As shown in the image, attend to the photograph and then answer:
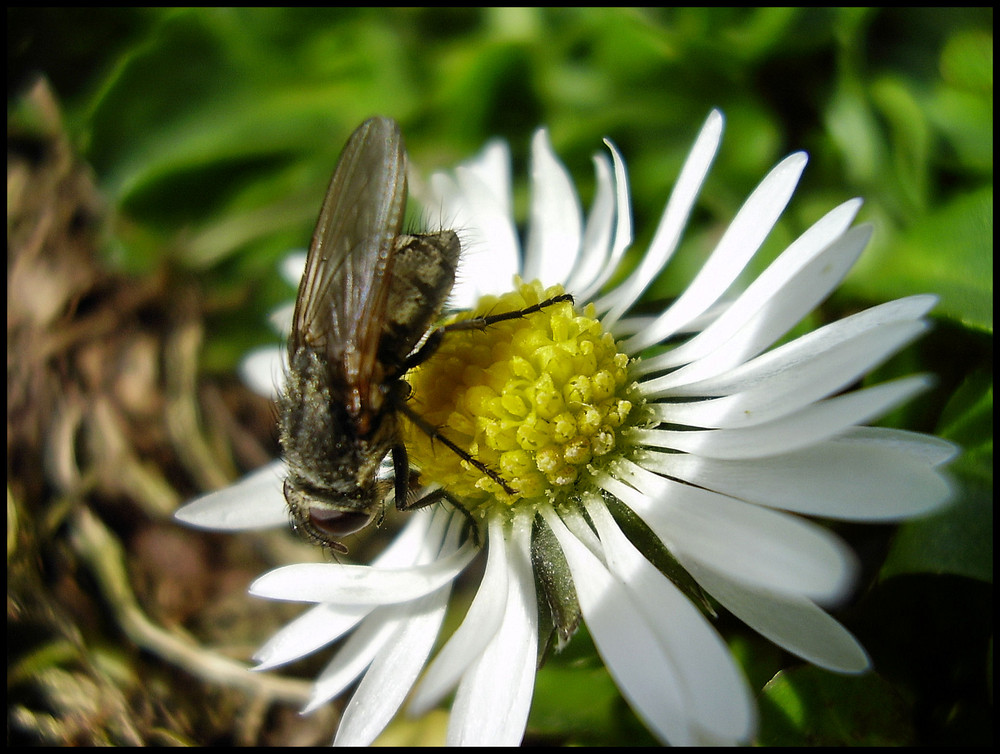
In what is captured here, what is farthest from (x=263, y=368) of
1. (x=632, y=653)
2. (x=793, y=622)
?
(x=793, y=622)

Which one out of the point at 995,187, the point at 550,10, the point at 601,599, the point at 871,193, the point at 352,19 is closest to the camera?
the point at 601,599

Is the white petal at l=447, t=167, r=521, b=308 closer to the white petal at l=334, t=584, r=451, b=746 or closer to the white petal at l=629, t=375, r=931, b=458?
the white petal at l=629, t=375, r=931, b=458

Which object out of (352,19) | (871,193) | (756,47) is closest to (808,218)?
(871,193)

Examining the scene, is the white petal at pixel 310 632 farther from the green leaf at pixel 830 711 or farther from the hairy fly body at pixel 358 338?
the green leaf at pixel 830 711

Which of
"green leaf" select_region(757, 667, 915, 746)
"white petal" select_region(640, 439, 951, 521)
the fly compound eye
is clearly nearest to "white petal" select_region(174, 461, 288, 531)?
the fly compound eye

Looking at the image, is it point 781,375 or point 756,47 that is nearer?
point 781,375

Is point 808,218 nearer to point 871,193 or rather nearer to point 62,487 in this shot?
point 871,193
